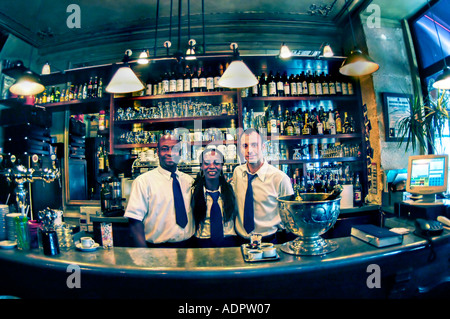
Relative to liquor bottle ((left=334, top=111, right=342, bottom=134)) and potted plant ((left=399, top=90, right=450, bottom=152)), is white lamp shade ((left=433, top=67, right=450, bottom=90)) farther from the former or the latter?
liquor bottle ((left=334, top=111, right=342, bottom=134))

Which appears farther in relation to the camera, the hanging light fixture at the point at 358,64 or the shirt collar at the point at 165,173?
the hanging light fixture at the point at 358,64

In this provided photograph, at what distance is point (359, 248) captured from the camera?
1323 mm

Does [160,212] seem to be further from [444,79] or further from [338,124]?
[444,79]

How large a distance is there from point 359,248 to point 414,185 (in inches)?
50.3

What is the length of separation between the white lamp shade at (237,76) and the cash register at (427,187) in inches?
62.8

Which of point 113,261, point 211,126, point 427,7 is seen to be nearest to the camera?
point 113,261

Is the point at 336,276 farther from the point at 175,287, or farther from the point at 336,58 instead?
the point at 336,58

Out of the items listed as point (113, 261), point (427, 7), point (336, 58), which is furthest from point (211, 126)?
point (427, 7)

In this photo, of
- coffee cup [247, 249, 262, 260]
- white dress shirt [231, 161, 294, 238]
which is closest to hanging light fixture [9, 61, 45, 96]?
white dress shirt [231, 161, 294, 238]

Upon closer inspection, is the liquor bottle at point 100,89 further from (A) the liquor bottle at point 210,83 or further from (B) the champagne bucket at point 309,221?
(B) the champagne bucket at point 309,221

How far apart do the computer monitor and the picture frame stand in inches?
52.0

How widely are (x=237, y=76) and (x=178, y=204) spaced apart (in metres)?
1.19

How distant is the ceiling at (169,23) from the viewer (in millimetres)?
3408

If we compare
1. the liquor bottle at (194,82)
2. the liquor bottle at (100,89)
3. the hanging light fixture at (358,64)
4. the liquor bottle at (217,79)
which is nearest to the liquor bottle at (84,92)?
the liquor bottle at (100,89)
